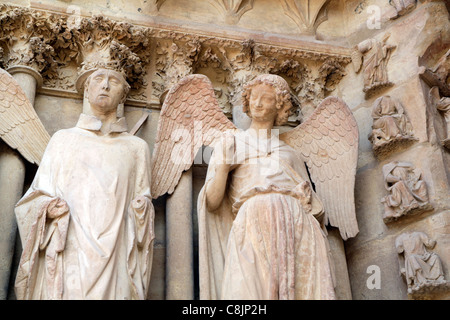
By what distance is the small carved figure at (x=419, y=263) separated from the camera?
5766mm

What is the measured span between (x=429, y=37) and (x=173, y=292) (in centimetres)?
315

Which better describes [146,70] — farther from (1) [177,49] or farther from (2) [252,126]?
(2) [252,126]

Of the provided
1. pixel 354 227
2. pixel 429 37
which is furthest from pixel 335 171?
pixel 429 37

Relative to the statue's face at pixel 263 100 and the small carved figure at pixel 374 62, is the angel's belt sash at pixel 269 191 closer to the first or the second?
the statue's face at pixel 263 100

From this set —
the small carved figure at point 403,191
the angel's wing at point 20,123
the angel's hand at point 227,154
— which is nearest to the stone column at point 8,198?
the angel's wing at point 20,123

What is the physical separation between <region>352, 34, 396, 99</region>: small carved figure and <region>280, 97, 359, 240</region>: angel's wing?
520mm

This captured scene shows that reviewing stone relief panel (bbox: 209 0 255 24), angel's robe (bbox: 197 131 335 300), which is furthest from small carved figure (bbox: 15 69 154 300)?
stone relief panel (bbox: 209 0 255 24)

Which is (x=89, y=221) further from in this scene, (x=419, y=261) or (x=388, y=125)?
(x=388, y=125)

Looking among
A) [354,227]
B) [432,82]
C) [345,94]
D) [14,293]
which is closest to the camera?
[14,293]

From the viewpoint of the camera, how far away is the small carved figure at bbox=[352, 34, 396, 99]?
7.01m

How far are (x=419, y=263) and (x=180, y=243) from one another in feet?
5.79

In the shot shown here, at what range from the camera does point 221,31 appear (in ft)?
23.7

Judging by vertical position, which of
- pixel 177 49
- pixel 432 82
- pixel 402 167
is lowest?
pixel 402 167

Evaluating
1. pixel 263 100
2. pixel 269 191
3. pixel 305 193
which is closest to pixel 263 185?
pixel 269 191
